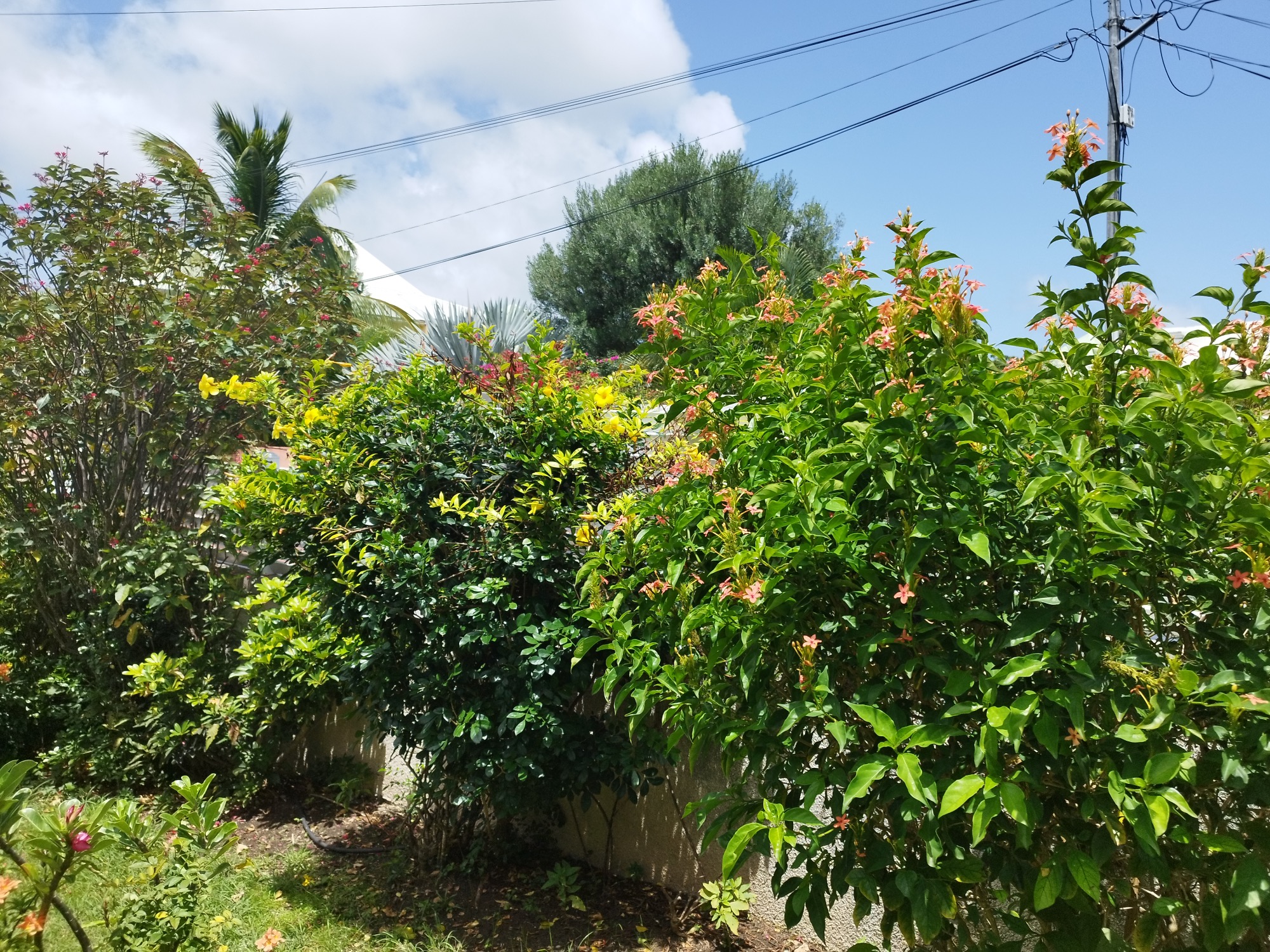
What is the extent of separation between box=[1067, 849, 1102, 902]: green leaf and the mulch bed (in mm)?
1734

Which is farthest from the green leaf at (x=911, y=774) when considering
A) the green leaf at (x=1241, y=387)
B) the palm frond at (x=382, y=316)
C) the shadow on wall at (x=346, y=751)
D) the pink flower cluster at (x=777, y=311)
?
the palm frond at (x=382, y=316)

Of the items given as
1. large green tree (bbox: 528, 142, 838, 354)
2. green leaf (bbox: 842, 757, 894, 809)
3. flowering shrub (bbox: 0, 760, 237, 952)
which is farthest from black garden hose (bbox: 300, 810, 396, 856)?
large green tree (bbox: 528, 142, 838, 354)

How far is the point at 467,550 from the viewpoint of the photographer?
3.36 meters

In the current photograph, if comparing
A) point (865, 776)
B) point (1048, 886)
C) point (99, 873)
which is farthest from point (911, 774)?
point (99, 873)

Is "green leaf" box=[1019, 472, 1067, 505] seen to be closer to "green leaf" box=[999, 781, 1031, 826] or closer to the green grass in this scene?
"green leaf" box=[999, 781, 1031, 826]

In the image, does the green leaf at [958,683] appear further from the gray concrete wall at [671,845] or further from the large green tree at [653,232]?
the large green tree at [653,232]

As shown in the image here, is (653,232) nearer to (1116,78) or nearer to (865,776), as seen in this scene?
(1116,78)

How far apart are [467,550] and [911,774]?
6.83 ft

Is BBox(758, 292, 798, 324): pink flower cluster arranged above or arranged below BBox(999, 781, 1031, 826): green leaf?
above

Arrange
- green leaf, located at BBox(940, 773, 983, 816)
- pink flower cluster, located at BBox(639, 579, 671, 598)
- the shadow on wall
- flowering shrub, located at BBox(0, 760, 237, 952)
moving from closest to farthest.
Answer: green leaf, located at BBox(940, 773, 983, 816), flowering shrub, located at BBox(0, 760, 237, 952), pink flower cluster, located at BBox(639, 579, 671, 598), the shadow on wall

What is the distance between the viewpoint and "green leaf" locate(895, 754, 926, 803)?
1.62 m

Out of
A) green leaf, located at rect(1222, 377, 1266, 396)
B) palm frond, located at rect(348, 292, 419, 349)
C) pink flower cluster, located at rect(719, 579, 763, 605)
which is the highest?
palm frond, located at rect(348, 292, 419, 349)

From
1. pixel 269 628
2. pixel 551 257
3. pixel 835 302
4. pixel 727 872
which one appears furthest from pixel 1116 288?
pixel 551 257

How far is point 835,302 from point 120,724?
15.3 feet
